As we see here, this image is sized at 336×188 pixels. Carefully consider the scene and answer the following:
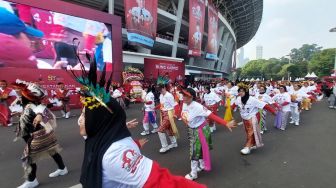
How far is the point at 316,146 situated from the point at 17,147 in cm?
817

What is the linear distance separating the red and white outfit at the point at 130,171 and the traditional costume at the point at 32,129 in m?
2.91

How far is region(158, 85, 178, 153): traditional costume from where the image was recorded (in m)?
6.30

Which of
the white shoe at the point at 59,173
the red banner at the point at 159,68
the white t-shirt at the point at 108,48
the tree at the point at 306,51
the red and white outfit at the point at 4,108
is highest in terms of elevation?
the tree at the point at 306,51

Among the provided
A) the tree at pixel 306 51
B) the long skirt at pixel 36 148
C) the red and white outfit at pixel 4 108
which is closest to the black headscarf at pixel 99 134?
the long skirt at pixel 36 148

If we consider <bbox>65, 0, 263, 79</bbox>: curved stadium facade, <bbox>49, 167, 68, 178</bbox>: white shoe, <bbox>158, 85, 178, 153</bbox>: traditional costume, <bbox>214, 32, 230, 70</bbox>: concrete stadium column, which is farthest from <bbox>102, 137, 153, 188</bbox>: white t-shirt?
<bbox>214, 32, 230, 70</bbox>: concrete stadium column

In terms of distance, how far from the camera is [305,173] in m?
4.78

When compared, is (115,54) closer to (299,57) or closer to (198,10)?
(198,10)

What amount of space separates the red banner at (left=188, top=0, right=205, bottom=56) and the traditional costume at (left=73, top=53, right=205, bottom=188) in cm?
2858

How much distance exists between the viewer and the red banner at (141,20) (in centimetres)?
2141

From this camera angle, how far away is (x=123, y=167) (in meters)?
1.74

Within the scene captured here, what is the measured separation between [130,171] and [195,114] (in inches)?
117

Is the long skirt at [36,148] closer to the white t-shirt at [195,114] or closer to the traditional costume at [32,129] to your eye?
the traditional costume at [32,129]

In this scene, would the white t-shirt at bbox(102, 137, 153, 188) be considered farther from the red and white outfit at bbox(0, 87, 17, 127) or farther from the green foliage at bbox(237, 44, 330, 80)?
the green foliage at bbox(237, 44, 330, 80)

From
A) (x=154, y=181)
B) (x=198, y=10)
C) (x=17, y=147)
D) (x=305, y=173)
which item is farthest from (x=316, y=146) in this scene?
(x=198, y=10)
